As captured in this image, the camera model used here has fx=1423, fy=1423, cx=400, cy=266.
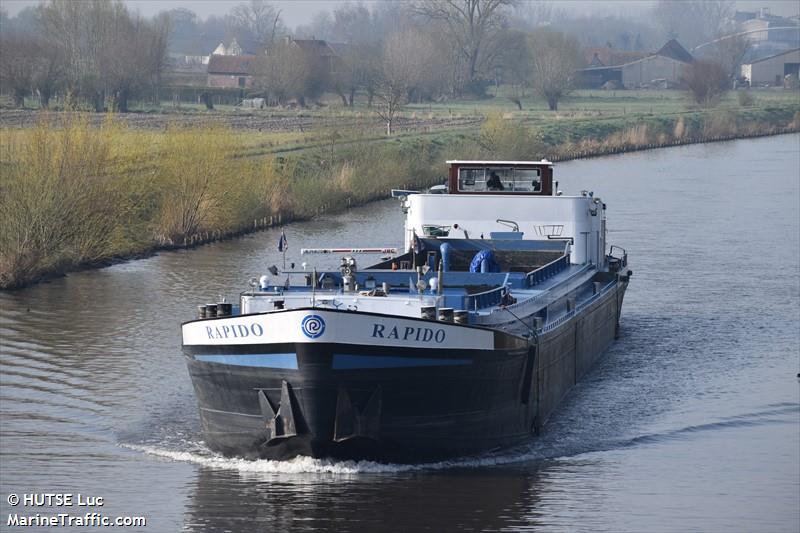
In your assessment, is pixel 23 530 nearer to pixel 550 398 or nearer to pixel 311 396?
pixel 311 396

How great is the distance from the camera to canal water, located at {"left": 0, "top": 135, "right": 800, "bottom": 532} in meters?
19.1

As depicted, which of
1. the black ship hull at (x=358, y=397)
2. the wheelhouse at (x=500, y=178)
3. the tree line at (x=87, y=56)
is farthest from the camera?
the tree line at (x=87, y=56)

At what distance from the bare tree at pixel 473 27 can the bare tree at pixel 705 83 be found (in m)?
21.8

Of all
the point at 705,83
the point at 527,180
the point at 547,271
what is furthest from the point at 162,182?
the point at 705,83

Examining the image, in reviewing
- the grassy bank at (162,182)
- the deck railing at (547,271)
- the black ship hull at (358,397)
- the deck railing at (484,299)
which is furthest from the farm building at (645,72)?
the black ship hull at (358,397)

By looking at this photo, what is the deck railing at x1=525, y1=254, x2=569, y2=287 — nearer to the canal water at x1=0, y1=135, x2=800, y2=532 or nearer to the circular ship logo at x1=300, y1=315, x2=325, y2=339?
the canal water at x1=0, y1=135, x2=800, y2=532

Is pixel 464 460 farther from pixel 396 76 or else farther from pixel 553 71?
pixel 553 71

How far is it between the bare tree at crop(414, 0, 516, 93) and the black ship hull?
117390 mm

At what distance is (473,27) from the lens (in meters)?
144

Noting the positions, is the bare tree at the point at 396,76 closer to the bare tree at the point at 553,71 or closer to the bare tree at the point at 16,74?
the bare tree at the point at 553,71

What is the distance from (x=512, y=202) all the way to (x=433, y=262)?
9.94 ft

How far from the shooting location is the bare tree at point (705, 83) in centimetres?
12088

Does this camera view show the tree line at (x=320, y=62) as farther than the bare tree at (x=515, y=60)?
No

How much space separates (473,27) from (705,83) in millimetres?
30587
